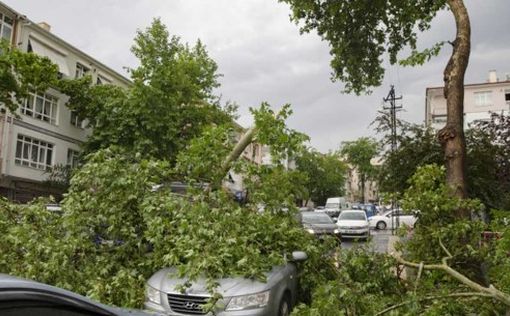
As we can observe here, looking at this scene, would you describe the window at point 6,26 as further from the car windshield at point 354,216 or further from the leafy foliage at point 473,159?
the leafy foliage at point 473,159

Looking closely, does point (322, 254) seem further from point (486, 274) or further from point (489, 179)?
point (489, 179)

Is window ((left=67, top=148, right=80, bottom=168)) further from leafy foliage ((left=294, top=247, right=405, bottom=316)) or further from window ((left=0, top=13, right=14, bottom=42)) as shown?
leafy foliage ((left=294, top=247, right=405, bottom=316))

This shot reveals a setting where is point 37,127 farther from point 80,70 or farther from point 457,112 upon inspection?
point 457,112

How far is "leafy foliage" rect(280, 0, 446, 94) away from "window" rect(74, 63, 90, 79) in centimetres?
2476

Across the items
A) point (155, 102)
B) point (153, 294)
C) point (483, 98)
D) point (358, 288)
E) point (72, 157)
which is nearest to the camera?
point (358, 288)

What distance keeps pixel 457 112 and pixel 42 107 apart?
87.6ft

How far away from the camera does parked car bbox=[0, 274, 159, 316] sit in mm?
2023

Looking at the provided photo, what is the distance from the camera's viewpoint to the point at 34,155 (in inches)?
1096

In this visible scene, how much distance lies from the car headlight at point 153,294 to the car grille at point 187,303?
172 millimetres

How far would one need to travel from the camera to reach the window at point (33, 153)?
26.6 meters

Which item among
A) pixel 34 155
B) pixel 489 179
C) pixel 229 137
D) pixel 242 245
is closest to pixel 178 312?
pixel 242 245

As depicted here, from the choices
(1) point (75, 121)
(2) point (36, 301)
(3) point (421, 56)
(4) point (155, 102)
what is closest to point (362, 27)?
(3) point (421, 56)

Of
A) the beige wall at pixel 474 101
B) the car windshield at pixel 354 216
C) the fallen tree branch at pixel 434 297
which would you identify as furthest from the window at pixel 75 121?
the beige wall at pixel 474 101

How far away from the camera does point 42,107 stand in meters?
28.5
